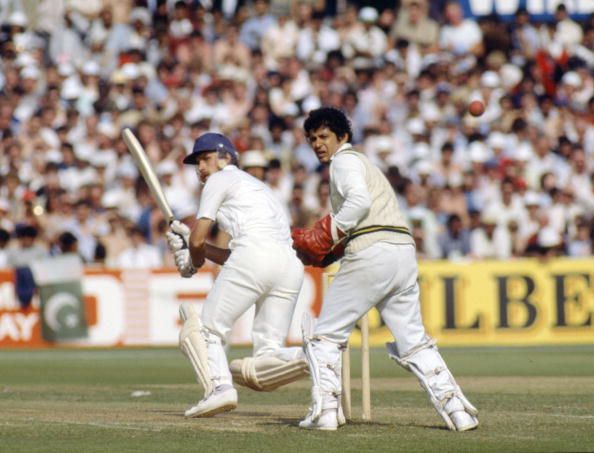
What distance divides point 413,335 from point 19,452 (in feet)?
8.40

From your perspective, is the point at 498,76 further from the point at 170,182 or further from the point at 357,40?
the point at 170,182

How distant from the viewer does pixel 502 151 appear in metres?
21.8

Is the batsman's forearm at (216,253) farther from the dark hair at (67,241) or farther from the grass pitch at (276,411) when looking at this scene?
the dark hair at (67,241)

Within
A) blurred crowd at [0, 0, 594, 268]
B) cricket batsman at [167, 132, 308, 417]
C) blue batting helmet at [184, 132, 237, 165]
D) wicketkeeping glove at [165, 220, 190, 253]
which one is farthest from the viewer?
blurred crowd at [0, 0, 594, 268]

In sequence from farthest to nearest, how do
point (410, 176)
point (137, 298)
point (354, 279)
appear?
1. point (410, 176)
2. point (137, 298)
3. point (354, 279)

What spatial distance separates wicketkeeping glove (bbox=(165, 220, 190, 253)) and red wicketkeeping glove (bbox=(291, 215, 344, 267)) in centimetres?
127

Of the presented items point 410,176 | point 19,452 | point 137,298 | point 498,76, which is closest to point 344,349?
point 19,452

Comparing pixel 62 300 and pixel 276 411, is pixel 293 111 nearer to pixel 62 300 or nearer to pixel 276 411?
pixel 62 300

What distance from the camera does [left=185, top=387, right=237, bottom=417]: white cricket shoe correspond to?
1005 cm

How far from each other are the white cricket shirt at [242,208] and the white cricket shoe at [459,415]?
1.90 metres

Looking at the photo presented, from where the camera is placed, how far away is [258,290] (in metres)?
10.3

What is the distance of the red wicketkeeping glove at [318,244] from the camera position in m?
9.34

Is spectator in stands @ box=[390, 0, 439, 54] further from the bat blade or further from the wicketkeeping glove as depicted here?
the wicketkeeping glove

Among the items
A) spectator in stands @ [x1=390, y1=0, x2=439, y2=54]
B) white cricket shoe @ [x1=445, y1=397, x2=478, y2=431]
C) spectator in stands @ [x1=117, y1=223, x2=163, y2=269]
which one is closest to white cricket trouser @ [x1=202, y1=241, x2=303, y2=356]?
white cricket shoe @ [x1=445, y1=397, x2=478, y2=431]
